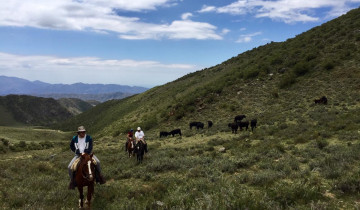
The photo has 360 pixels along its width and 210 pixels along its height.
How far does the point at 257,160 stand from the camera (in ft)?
43.1

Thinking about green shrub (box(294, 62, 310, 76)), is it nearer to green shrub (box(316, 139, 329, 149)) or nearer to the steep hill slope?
the steep hill slope

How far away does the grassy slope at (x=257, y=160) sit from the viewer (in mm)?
7695

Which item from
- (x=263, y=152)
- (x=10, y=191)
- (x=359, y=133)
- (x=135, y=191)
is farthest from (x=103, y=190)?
(x=359, y=133)

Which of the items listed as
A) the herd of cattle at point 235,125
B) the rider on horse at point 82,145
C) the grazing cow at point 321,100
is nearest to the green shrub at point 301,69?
the grazing cow at point 321,100

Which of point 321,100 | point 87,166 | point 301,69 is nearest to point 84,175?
point 87,166

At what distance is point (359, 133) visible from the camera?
49.7ft

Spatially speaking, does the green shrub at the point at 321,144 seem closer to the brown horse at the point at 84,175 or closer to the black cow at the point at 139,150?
the black cow at the point at 139,150

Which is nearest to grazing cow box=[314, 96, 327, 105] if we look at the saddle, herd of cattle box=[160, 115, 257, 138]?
herd of cattle box=[160, 115, 257, 138]

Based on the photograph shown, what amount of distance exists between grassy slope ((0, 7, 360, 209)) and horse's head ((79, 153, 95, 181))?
1.08 meters

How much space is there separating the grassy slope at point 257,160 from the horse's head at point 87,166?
1.08m

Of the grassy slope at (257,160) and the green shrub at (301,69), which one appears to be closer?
the grassy slope at (257,160)

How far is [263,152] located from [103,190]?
29.2 feet

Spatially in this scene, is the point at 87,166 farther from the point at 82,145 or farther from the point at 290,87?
the point at 290,87

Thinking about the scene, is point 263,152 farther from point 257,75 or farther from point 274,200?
point 257,75
